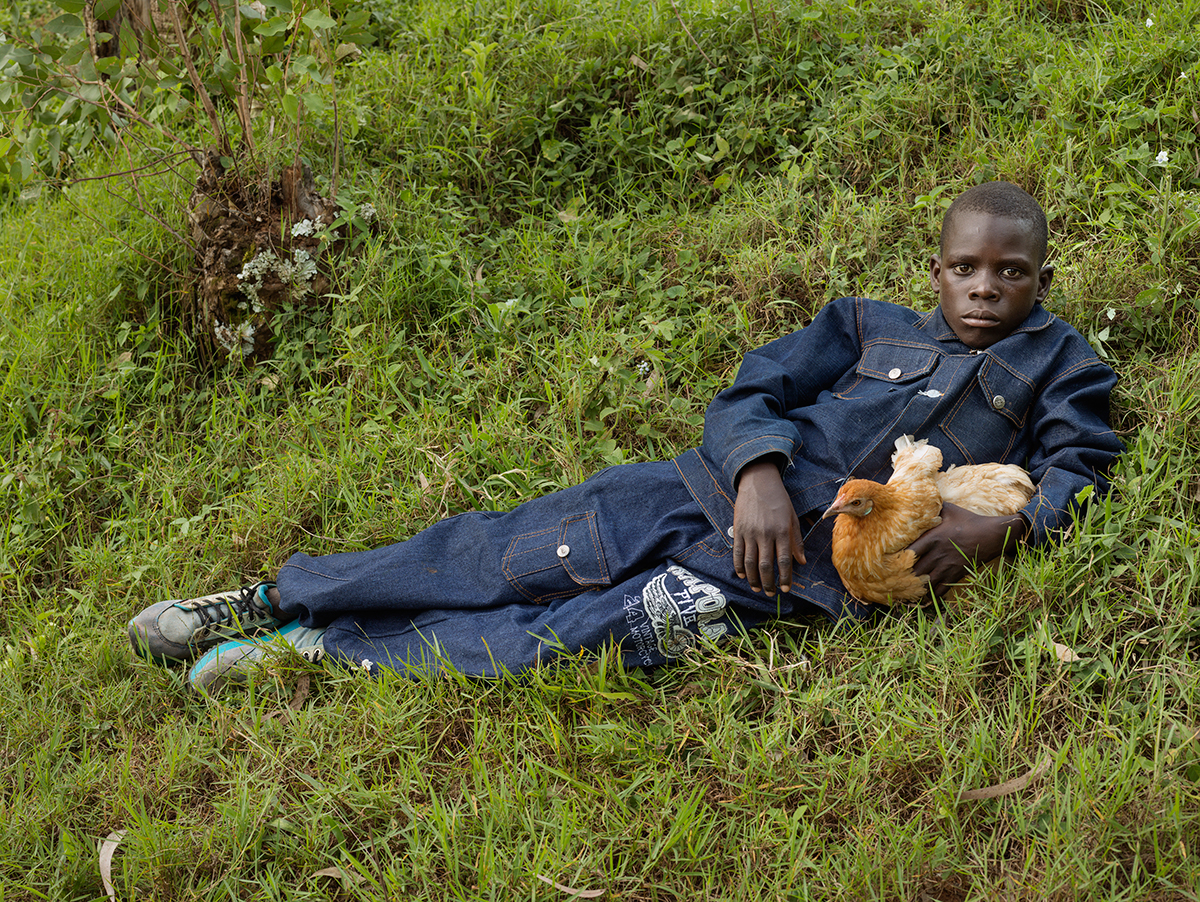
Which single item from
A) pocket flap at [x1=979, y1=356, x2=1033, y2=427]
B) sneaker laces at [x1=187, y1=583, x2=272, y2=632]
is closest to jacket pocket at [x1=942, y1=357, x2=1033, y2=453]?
pocket flap at [x1=979, y1=356, x2=1033, y2=427]

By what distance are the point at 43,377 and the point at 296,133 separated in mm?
1484

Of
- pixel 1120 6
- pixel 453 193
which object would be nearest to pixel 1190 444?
pixel 1120 6

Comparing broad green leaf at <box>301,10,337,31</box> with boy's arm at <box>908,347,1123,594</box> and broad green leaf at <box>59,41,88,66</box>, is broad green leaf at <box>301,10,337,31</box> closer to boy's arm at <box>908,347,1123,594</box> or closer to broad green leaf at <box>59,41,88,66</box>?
broad green leaf at <box>59,41,88,66</box>

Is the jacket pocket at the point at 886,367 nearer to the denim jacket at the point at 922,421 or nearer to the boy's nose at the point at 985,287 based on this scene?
the denim jacket at the point at 922,421

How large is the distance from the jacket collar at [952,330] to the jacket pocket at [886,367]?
7 centimetres

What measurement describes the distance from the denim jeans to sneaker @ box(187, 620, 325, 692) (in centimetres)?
7

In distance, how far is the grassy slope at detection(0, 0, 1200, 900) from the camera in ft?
6.99

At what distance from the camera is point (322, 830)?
227cm

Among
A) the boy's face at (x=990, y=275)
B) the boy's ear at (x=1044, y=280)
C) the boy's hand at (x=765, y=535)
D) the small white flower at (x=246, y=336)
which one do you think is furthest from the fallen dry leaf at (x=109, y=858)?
the boy's ear at (x=1044, y=280)

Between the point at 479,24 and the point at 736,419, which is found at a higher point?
the point at 479,24

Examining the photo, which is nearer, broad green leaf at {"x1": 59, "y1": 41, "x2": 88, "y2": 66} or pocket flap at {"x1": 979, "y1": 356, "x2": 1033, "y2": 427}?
pocket flap at {"x1": 979, "y1": 356, "x2": 1033, "y2": 427}

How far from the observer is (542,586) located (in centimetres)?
272

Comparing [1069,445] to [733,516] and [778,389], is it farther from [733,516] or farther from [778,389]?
[733,516]

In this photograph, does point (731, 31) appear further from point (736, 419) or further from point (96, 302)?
point (96, 302)
